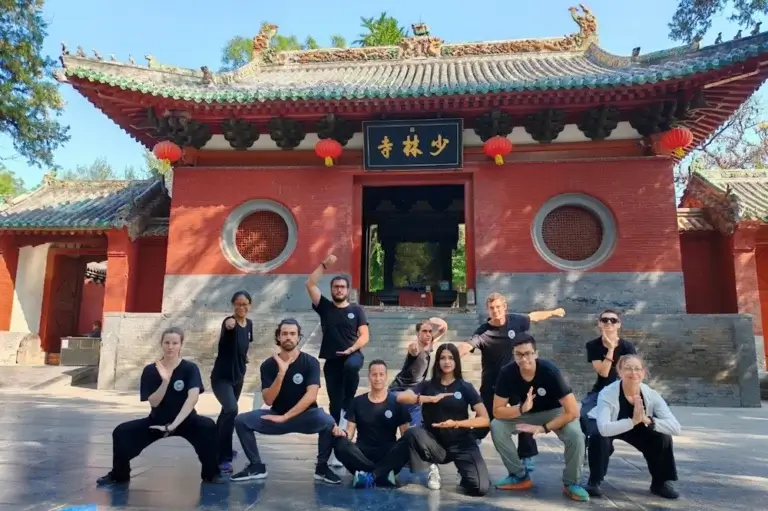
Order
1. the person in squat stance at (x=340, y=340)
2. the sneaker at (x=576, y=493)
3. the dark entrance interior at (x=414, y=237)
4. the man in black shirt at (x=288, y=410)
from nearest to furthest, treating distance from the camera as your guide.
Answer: the sneaker at (x=576, y=493) → the man in black shirt at (x=288, y=410) → the person in squat stance at (x=340, y=340) → the dark entrance interior at (x=414, y=237)

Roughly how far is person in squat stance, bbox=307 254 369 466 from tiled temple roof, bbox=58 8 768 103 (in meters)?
5.68

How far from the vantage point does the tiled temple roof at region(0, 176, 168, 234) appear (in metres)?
11.7

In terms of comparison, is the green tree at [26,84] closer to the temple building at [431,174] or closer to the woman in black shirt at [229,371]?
the temple building at [431,174]

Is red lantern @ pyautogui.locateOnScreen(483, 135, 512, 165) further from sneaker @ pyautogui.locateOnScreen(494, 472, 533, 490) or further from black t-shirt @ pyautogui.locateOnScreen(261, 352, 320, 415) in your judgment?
sneaker @ pyautogui.locateOnScreen(494, 472, 533, 490)

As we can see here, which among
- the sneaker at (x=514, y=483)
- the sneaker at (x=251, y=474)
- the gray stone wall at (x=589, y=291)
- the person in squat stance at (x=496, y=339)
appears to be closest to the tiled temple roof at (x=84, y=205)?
the gray stone wall at (x=589, y=291)

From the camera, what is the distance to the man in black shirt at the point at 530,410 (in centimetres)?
349

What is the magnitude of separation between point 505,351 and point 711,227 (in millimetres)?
9236

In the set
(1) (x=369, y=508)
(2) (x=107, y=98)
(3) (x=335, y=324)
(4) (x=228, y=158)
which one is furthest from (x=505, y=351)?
(2) (x=107, y=98)

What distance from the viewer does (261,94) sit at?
9477 mm

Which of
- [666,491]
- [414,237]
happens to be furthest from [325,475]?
[414,237]

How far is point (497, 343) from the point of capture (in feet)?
14.6

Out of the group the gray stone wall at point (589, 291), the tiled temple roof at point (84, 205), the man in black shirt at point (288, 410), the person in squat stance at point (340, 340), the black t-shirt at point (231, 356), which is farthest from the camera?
the tiled temple roof at point (84, 205)

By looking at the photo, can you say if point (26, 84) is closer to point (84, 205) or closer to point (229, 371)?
point (84, 205)

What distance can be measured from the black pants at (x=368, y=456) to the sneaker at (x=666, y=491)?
167cm
